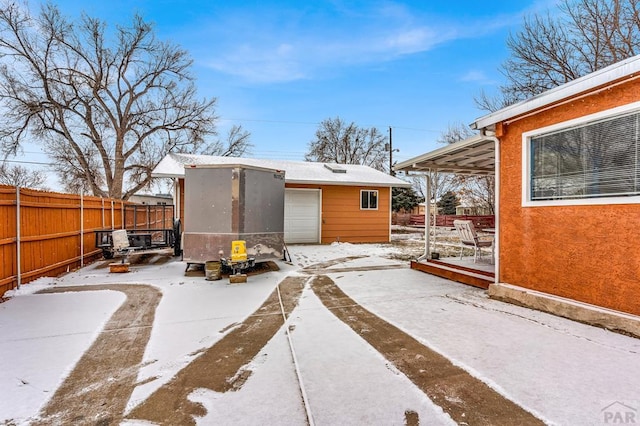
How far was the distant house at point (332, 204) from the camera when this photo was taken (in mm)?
11266

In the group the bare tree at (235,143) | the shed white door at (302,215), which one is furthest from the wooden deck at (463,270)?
the bare tree at (235,143)

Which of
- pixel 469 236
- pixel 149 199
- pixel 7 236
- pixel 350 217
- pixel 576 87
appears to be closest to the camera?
pixel 576 87

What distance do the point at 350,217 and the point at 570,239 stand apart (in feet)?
27.9

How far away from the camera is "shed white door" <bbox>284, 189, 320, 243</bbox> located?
11258 millimetres

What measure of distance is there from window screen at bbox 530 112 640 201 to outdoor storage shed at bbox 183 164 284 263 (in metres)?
4.75

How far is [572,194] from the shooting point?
3623 millimetres

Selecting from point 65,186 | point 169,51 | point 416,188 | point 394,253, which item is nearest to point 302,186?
point 394,253

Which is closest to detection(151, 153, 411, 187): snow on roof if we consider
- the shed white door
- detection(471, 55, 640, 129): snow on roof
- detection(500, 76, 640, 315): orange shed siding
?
the shed white door

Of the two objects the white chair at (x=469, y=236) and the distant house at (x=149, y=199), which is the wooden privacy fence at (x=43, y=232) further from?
the distant house at (x=149, y=199)

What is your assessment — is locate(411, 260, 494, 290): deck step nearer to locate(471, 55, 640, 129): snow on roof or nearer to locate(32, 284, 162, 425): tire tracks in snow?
locate(471, 55, 640, 129): snow on roof

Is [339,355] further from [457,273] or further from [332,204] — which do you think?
[332,204]

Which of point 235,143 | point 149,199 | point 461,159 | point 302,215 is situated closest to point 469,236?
point 461,159

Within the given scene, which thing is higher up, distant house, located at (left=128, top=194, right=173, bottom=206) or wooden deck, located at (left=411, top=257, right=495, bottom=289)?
distant house, located at (left=128, top=194, right=173, bottom=206)

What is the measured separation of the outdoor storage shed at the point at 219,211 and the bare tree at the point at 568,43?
11.7m
